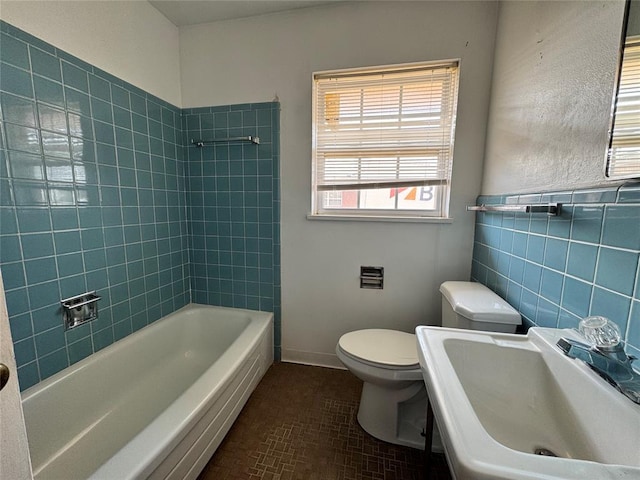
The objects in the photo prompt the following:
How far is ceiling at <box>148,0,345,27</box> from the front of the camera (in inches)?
64.9

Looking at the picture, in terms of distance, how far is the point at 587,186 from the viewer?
32.5 inches

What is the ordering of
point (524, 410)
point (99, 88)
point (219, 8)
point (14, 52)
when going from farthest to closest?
point (219, 8), point (99, 88), point (14, 52), point (524, 410)

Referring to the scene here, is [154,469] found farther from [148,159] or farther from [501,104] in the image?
[501,104]

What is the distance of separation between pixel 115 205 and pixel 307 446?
65.8 inches

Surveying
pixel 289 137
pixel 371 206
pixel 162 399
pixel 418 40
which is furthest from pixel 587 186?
pixel 162 399

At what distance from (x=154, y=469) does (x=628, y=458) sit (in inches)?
49.5

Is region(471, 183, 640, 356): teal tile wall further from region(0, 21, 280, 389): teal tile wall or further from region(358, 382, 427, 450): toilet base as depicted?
region(0, 21, 280, 389): teal tile wall

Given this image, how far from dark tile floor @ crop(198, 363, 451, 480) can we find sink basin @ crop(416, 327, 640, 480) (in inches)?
27.1

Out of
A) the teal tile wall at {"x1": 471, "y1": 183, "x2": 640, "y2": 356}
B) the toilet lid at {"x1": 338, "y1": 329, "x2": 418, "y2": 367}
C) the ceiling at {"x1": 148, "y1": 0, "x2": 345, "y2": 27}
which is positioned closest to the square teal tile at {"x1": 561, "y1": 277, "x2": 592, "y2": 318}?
the teal tile wall at {"x1": 471, "y1": 183, "x2": 640, "y2": 356}

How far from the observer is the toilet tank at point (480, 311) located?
3.65 feet

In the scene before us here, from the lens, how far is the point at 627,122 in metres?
0.72

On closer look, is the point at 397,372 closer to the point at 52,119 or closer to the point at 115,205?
the point at 115,205

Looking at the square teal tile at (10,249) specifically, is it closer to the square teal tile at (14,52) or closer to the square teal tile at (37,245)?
the square teal tile at (37,245)

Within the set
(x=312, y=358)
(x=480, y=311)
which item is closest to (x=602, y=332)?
(x=480, y=311)
